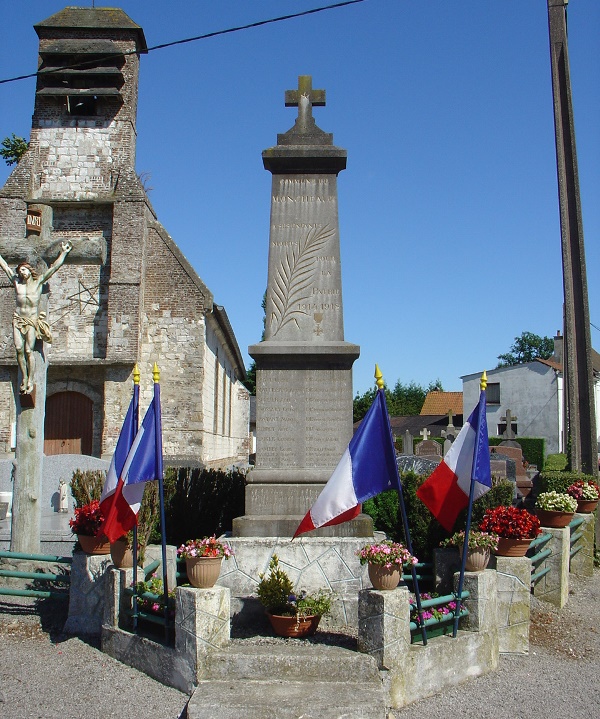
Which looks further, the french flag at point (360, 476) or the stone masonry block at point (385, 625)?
the french flag at point (360, 476)

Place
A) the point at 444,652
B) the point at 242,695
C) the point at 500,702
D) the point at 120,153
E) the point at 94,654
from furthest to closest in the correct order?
the point at 120,153, the point at 94,654, the point at 444,652, the point at 500,702, the point at 242,695

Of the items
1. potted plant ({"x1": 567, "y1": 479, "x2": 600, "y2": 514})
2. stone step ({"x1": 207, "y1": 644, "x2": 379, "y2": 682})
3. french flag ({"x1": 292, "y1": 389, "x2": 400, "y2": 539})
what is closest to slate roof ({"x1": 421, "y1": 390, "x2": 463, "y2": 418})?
potted plant ({"x1": 567, "y1": 479, "x2": 600, "y2": 514})

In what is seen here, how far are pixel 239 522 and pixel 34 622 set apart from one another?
7.34 ft

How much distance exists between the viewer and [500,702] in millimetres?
5035

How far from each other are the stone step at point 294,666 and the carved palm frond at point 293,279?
3.46 meters

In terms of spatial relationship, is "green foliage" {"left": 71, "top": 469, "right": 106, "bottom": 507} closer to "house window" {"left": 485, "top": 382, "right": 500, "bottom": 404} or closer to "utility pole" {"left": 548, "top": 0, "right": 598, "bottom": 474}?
"utility pole" {"left": 548, "top": 0, "right": 598, "bottom": 474}

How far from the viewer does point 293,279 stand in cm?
749

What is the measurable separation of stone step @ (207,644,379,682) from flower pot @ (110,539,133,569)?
150cm

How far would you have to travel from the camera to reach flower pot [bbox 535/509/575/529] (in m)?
8.65

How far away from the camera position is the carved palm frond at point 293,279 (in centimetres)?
747

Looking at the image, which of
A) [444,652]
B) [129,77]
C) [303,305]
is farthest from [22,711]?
[129,77]

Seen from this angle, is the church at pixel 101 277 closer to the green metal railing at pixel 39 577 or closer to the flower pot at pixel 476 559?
the green metal railing at pixel 39 577

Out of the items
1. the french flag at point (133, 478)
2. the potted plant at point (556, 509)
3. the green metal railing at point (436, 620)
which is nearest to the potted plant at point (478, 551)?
the green metal railing at point (436, 620)

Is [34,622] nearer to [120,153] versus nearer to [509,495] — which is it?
[509,495]
